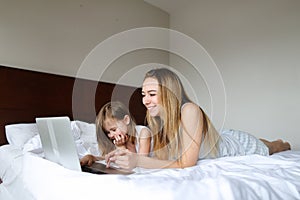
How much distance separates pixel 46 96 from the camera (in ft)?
→ 6.88

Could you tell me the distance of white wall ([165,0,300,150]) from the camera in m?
2.40

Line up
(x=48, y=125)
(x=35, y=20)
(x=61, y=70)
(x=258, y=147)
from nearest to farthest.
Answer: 1. (x=48, y=125)
2. (x=258, y=147)
3. (x=35, y=20)
4. (x=61, y=70)

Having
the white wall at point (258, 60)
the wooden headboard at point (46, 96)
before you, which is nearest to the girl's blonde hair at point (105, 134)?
the wooden headboard at point (46, 96)

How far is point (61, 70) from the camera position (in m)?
2.30

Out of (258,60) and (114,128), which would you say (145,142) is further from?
(258,60)

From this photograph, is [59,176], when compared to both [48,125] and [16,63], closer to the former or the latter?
[48,125]

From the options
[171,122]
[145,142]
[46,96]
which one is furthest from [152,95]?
[46,96]

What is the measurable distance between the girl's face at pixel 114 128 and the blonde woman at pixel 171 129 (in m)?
0.23

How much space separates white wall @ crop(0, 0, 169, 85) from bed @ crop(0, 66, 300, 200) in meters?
0.17

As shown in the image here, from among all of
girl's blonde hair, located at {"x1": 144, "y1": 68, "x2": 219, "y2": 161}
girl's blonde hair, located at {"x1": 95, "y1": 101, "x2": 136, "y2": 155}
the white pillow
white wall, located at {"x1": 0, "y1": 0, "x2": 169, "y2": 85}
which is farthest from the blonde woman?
white wall, located at {"x1": 0, "y1": 0, "x2": 169, "y2": 85}

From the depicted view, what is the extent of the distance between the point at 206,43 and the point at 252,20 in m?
0.62

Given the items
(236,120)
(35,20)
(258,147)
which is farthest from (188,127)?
(236,120)

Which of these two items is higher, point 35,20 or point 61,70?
point 35,20

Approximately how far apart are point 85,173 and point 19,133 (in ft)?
4.26
